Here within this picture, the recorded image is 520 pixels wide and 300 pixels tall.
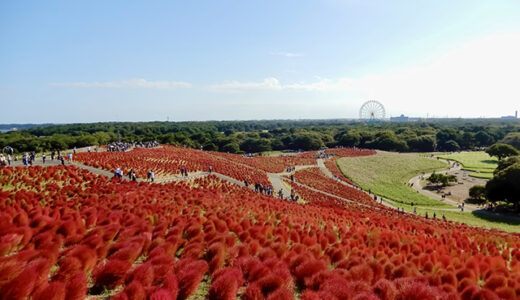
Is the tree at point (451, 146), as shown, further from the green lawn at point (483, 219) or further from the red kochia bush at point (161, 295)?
the red kochia bush at point (161, 295)

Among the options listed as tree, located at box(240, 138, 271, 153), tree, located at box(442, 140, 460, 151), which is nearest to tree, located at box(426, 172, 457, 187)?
tree, located at box(240, 138, 271, 153)

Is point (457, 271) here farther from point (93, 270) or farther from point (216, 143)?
point (216, 143)

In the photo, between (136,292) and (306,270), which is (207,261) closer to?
(306,270)

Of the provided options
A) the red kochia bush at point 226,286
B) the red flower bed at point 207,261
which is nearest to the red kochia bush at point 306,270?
the red flower bed at point 207,261

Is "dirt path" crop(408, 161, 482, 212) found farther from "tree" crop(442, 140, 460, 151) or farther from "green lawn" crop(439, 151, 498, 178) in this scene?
"tree" crop(442, 140, 460, 151)

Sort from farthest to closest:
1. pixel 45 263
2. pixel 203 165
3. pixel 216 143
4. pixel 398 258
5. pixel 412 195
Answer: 1. pixel 216 143
2. pixel 412 195
3. pixel 203 165
4. pixel 398 258
5. pixel 45 263

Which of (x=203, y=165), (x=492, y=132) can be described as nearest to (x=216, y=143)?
(x=203, y=165)
